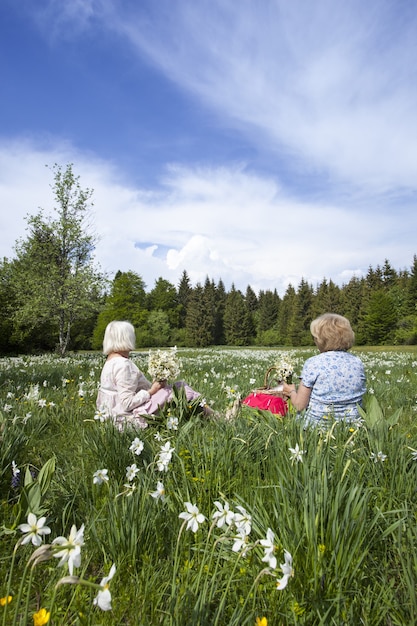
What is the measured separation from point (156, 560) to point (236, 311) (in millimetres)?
68654

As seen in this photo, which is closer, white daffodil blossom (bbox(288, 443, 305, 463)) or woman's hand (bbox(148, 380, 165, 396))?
white daffodil blossom (bbox(288, 443, 305, 463))

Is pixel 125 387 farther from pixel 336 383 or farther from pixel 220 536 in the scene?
pixel 220 536

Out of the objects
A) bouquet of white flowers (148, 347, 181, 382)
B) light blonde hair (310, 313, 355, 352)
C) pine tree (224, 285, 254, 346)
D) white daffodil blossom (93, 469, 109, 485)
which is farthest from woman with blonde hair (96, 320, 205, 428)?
pine tree (224, 285, 254, 346)

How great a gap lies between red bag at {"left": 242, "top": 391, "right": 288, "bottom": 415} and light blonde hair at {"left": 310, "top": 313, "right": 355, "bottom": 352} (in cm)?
86

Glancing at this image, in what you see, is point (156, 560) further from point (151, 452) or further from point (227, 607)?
point (151, 452)

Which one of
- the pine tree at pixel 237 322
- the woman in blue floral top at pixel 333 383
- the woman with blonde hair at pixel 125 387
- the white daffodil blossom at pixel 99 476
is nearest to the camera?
the white daffodil blossom at pixel 99 476

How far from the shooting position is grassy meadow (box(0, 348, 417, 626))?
1.52m

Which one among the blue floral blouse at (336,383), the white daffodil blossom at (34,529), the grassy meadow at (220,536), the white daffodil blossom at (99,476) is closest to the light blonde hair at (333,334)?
the blue floral blouse at (336,383)

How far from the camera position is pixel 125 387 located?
4371 millimetres

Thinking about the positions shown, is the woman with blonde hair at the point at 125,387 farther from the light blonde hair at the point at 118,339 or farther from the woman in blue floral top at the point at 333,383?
the woman in blue floral top at the point at 333,383

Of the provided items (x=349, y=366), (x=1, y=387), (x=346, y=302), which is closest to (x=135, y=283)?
(x=346, y=302)

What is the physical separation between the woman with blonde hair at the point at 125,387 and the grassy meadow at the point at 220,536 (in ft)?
3.33

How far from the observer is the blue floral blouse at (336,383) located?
3863mm

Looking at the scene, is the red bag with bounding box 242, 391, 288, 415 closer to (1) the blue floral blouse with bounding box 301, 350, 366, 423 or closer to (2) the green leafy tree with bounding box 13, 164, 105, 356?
(1) the blue floral blouse with bounding box 301, 350, 366, 423
